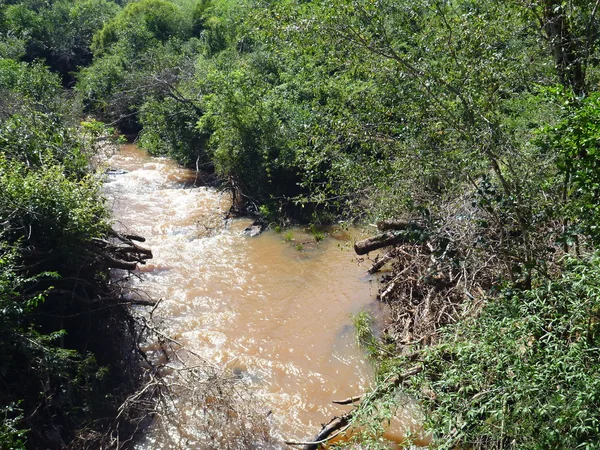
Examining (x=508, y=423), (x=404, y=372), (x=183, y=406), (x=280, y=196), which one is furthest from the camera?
(x=280, y=196)

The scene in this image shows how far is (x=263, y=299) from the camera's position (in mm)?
8500

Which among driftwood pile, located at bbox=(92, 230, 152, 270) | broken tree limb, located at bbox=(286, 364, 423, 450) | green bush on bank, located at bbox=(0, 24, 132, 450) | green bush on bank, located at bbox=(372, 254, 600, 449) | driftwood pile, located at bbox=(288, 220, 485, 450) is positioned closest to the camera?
green bush on bank, located at bbox=(372, 254, 600, 449)

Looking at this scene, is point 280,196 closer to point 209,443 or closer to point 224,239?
point 224,239

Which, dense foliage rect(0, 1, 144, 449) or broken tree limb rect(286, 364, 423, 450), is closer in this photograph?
broken tree limb rect(286, 364, 423, 450)

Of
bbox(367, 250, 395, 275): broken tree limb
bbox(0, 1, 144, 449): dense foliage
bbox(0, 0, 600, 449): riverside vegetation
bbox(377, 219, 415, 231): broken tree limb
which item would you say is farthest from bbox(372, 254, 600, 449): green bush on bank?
bbox(367, 250, 395, 275): broken tree limb

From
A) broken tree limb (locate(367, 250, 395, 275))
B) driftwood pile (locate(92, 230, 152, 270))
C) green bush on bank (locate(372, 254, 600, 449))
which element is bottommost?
broken tree limb (locate(367, 250, 395, 275))

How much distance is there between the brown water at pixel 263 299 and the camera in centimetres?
647

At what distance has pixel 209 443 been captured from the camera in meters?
5.45

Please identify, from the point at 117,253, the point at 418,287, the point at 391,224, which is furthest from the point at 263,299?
the point at 391,224

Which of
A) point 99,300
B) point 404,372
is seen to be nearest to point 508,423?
point 404,372

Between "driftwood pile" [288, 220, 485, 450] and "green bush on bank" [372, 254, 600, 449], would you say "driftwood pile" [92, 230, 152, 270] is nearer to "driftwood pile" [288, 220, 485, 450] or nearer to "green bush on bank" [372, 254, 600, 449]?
"driftwood pile" [288, 220, 485, 450]

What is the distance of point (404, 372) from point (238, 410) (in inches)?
81.8

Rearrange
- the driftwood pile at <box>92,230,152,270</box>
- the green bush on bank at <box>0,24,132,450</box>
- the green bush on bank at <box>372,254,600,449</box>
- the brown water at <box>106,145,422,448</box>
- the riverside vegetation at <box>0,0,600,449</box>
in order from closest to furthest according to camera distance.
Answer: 1. the green bush on bank at <box>372,254,600,449</box>
2. the riverside vegetation at <box>0,0,600,449</box>
3. the green bush on bank at <box>0,24,132,450</box>
4. the brown water at <box>106,145,422,448</box>
5. the driftwood pile at <box>92,230,152,270</box>

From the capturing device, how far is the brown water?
6473 mm
